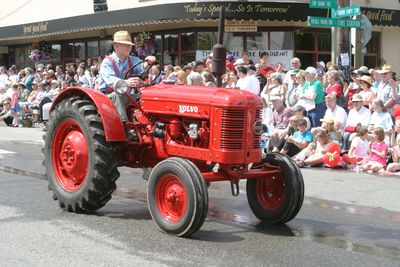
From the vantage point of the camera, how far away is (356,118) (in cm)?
1280

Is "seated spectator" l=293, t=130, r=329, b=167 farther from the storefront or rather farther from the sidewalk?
the storefront

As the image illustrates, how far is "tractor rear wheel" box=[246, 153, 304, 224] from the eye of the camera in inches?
278

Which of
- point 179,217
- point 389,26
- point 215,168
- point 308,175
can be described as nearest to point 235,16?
point 389,26

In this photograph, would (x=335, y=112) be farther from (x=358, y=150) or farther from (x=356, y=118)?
(x=358, y=150)

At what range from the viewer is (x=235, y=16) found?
2088cm

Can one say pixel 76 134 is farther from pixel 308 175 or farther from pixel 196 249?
pixel 308 175

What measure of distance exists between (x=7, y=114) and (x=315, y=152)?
13.7 m

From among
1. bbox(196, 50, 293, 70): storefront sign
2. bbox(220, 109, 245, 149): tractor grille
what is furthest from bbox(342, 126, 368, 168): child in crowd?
bbox(196, 50, 293, 70): storefront sign

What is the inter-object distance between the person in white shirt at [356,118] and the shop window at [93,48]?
16045 millimetres

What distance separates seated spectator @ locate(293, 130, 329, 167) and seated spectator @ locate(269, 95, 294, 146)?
3.19ft

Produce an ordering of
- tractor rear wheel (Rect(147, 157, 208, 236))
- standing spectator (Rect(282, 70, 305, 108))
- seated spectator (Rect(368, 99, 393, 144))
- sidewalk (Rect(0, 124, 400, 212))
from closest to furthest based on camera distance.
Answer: tractor rear wheel (Rect(147, 157, 208, 236)) → sidewalk (Rect(0, 124, 400, 212)) → seated spectator (Rect(368, 99, 393, 144)) → standing spectator (Rect(282, 70, 305, 108))

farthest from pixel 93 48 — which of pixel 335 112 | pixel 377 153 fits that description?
pixel 377 153

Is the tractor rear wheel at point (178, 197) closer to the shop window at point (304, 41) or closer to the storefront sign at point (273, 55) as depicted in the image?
the storefront sign at point (273, 55)

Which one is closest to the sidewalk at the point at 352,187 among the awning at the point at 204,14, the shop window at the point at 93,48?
the awning at the point at 204,14
